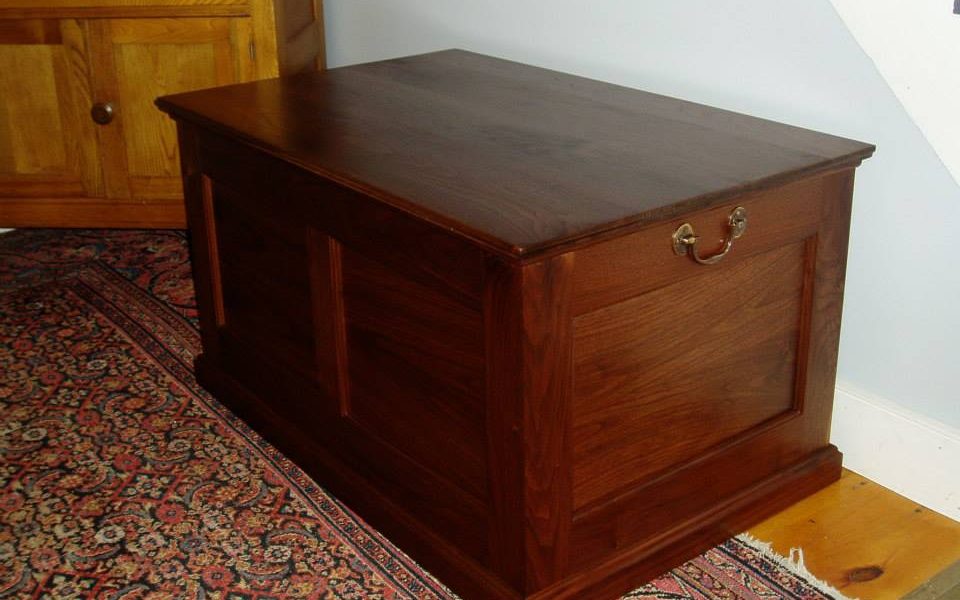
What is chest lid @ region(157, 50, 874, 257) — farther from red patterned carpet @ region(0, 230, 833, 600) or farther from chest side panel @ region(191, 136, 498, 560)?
red patterned carpet @ region(0, 230, 833, 600)

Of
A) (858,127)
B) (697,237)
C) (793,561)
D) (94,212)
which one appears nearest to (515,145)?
(697,237)

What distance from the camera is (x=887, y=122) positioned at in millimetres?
1693

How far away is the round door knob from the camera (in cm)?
254

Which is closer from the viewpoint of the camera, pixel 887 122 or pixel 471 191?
pixel 471 191

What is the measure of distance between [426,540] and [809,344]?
654 millimetres

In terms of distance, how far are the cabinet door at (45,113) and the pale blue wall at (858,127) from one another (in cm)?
123

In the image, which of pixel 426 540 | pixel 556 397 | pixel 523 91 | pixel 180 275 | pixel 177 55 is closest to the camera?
pixel 556 397

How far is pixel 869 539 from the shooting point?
171cm

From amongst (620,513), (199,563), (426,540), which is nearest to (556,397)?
(620,513)

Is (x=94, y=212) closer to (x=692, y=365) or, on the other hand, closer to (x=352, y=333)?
(x=352, y=333)

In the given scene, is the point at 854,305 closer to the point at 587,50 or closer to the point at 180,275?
the point at 587,50

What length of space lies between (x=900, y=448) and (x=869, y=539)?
0.57 feet

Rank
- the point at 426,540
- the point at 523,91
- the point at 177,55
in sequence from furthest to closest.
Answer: the point at 177,55 < the point at 523,91 < the point at 426,540

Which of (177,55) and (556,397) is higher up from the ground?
(177,55)
